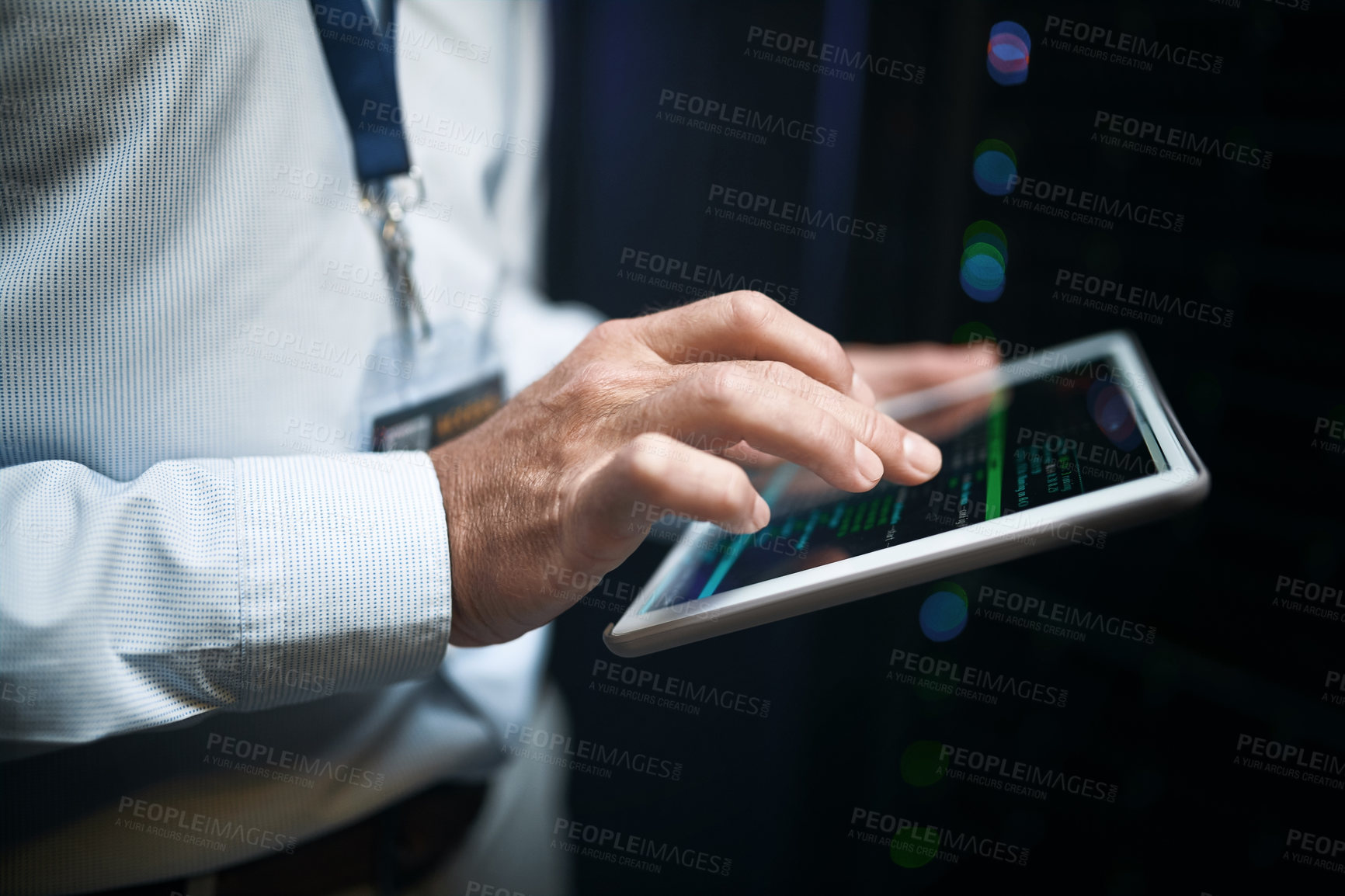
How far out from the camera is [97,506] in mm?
679

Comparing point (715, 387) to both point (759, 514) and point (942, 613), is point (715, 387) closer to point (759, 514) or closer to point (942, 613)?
point (759, 514)

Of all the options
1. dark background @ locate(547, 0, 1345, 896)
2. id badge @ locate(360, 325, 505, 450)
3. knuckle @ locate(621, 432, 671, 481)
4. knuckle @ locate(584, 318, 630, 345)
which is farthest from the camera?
dark background @ locate(547, 0, 1345, 896)

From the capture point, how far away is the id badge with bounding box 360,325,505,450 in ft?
3.03

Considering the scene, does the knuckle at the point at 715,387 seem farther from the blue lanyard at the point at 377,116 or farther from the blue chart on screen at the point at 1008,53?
the blue chart on screen at the point at 1008,53

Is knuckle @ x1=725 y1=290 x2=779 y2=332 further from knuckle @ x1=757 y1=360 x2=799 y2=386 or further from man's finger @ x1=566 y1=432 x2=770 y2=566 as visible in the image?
man's finger @ x1=566 y1=432 x2=770 y2=566

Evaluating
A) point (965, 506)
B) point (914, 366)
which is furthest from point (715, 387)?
point (914, 366)

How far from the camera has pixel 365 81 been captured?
33.8 inches

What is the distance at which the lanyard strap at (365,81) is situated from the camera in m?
0.84

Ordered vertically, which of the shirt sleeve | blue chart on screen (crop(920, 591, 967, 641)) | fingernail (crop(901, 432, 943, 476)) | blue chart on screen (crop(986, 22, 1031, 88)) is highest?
blue chart on screen (crop(986, 22, 1031, 88))

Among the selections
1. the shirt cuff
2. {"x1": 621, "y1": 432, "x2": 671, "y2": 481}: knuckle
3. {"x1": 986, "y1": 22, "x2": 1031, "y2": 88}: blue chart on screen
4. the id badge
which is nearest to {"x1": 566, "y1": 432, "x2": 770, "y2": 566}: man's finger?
{"x1": 621, "y1": 432, "x2": 671, "y2": 481}: knuckle

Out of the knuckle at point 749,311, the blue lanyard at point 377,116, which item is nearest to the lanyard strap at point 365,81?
the blue lanyard at point 377,116

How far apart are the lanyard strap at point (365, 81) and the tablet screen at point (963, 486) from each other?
0.60 m

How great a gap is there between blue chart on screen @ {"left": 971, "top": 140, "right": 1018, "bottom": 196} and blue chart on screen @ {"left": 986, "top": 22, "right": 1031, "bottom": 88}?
10 centimetres

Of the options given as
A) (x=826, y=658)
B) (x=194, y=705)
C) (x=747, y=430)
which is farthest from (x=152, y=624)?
(x=826, y=658)
